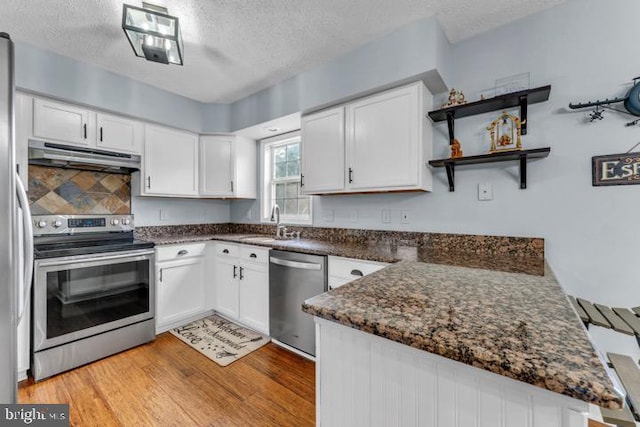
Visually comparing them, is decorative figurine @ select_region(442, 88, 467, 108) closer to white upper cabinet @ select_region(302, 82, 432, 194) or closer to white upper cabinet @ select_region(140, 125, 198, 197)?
white upper cabinet @ select_region(302, 82, 432, 194)

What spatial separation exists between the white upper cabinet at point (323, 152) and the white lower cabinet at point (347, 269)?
690 millimetres

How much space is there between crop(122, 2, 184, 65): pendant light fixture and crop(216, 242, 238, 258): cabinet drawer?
5.57 ft

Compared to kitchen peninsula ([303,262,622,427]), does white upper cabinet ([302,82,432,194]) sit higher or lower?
higher

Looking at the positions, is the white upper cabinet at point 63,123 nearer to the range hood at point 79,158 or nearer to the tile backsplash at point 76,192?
the range hood at point 79,158

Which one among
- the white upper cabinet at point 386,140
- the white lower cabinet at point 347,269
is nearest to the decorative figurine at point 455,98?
the white upper cabinet at point 386,140

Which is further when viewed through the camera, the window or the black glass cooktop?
the window

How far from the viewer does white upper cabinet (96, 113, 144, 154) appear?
2580 mm

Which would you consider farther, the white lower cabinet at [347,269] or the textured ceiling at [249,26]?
the white lower cabinet at [347,269]

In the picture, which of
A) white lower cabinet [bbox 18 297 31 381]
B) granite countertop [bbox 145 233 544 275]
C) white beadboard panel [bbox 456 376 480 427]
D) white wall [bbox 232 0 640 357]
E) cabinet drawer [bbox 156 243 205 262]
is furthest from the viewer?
cabinet drawer [bbox 156 243 205 262]

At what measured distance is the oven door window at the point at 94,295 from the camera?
2062 mm

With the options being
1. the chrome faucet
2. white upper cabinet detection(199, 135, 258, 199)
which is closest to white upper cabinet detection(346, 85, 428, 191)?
the chrome faucet

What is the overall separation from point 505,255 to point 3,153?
A: 267cm

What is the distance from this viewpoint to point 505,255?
1857 mm

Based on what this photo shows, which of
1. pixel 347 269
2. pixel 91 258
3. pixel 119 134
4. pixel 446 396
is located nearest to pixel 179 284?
pixel 91 258
